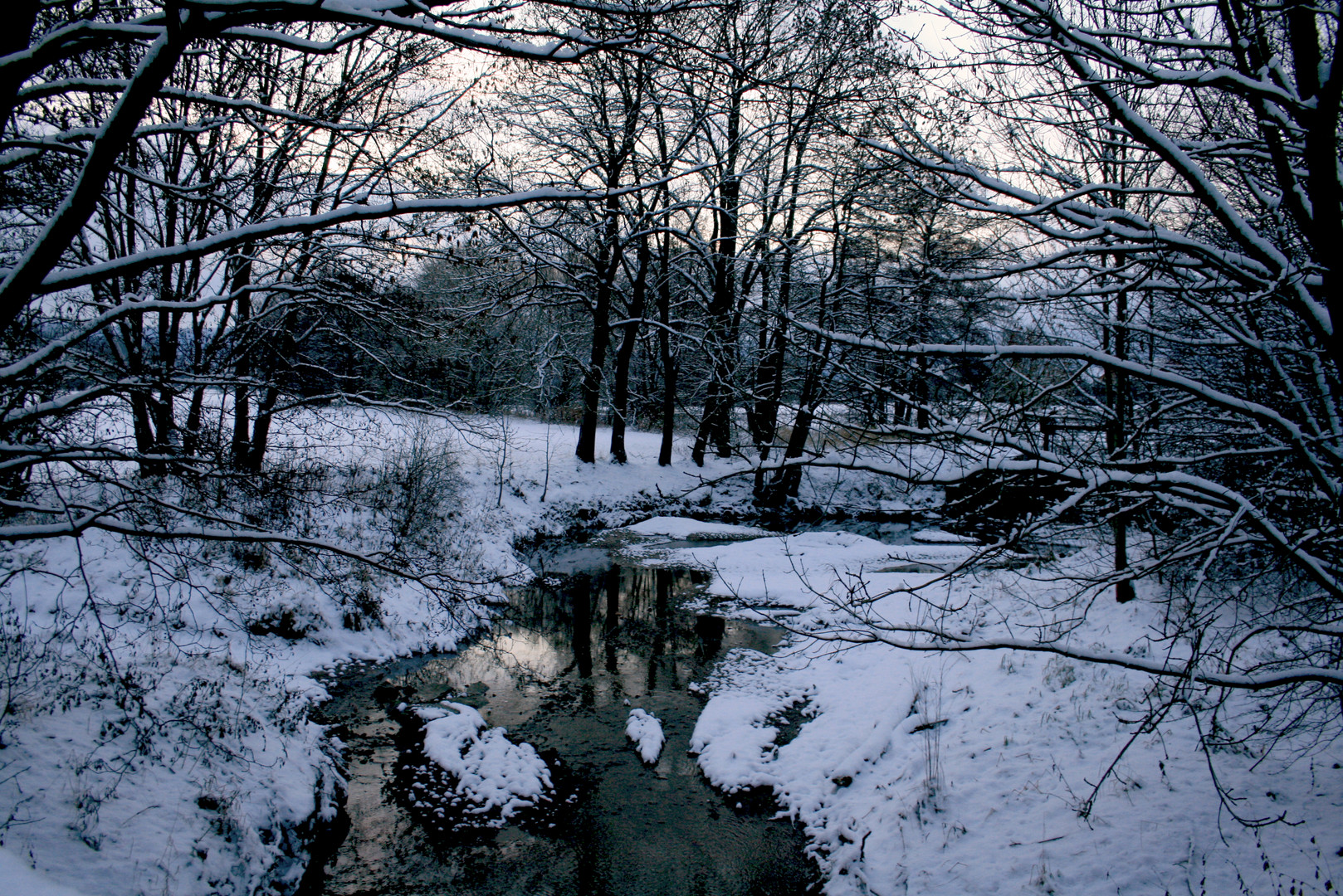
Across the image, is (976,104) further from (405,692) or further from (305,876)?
(405,692)

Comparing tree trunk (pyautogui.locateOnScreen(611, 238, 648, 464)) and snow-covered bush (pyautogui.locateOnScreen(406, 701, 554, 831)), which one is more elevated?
tree trunk (pyautogui.locateOnScreen(611, 238, 648, 464))

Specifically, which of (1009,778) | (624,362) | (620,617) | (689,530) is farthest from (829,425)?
(624,362)

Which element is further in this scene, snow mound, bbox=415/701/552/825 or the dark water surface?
snow mound, bbox=415/701/552/825

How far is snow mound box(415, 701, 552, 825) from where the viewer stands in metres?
6.12

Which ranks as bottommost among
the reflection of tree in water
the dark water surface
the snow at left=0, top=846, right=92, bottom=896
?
the dark water surface

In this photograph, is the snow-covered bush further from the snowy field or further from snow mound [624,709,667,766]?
snow mound [624,709,667,766]

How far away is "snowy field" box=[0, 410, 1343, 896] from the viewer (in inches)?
168

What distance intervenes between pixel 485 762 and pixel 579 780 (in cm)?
93

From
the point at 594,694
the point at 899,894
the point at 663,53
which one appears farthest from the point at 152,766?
the point at 663,53

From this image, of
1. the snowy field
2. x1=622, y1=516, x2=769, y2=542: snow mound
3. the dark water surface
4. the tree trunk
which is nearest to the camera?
the snowy field

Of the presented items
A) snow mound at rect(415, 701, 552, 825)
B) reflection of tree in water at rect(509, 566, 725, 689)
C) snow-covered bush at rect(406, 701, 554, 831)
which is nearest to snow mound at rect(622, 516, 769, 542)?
reflection of tree in water at rect(509, 566, 725, 689)

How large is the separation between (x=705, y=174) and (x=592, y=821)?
17.1m

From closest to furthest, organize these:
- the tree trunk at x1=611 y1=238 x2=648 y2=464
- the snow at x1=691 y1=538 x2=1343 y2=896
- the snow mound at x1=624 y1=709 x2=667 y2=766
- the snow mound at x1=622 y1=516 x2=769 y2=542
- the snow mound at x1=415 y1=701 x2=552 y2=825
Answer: the snow at x1=691 y1=538 x2=1343 y2=896 → the snow mound at x1=415 y1=701 x2=552 y2=825 → the snow mound at x1=624 y1=709 x2=667 y2=766 → the snow mound at x1=622 y1=516 x2=769 y2=542 → the tree trunk at x1=611 y1=238 x2=648 y2=464

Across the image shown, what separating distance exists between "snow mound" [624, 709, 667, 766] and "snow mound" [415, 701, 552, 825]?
100 cm
